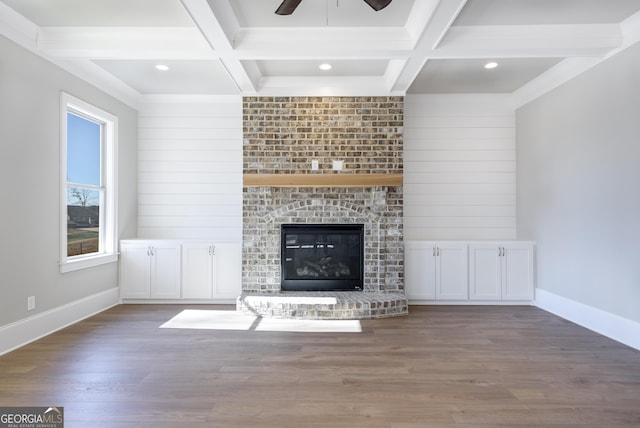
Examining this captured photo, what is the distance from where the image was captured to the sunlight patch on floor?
3.76 meters

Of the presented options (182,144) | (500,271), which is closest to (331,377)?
(500,271)

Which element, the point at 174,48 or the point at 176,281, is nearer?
the point at 174,48

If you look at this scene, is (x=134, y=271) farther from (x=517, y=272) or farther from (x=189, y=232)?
(x=517, y=272)

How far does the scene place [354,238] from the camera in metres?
4.77

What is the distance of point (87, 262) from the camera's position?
4148 millimetres

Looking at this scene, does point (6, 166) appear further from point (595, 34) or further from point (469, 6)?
point (595, 34)

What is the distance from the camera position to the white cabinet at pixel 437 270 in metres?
4.76

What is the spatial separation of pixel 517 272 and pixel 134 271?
16.2 feet

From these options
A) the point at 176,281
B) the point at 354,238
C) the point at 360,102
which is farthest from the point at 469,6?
the point at 176,281

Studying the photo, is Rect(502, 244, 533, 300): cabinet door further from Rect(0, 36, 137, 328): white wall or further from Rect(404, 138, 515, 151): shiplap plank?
Rect(0, 36, 137, 328): white wall

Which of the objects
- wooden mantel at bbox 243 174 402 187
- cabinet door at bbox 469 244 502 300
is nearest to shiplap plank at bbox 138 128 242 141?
wooden mantel at bbox 243 174 402 187

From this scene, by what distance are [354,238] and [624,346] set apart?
2.84m

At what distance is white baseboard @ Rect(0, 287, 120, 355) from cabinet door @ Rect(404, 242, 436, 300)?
3.73m

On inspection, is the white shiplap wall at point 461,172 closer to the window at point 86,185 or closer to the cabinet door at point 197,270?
the cabinet door at point 197,270
